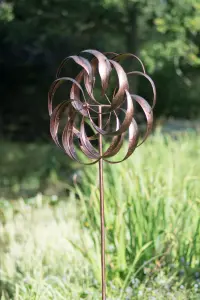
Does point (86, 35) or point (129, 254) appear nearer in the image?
point (129, 254)

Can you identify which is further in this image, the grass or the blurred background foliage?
the blurred background foliage

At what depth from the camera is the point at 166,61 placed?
12.0 metres

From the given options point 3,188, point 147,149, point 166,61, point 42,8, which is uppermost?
point 42,8

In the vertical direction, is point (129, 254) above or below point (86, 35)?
below

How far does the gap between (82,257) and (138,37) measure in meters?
8.04

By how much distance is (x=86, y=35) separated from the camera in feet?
41.1

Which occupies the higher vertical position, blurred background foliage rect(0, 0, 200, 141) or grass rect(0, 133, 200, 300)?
blurred background foliage rect(0, 0, 200, 141)

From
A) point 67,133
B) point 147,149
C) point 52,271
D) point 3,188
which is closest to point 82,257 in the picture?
point 52,271

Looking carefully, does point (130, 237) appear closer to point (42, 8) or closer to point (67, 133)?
point (67, 133)

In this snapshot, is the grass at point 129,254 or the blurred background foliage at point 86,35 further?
the blurred background foliage at point 86,35

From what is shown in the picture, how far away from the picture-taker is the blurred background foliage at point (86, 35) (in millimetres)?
10969

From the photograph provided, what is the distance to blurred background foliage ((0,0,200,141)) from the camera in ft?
36.0

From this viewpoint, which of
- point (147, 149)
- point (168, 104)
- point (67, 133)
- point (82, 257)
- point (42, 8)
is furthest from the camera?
point (168, 104)

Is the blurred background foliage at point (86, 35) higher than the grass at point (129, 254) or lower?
higher
